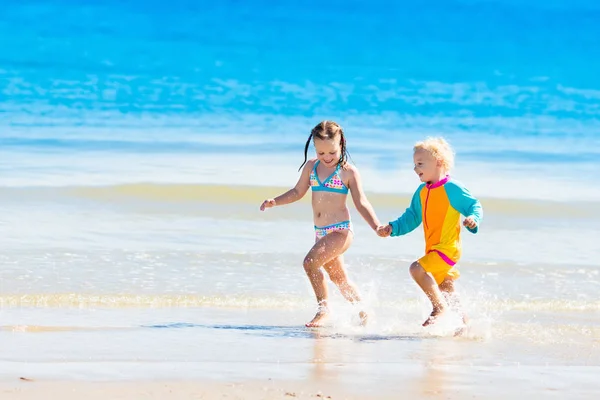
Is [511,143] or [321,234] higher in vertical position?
[511,143]

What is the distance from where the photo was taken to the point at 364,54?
38.8 metres

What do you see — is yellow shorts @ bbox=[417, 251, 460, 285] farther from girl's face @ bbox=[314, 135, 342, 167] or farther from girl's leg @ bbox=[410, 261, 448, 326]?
girl's face @ bbox=[314, 135, 342, 167]

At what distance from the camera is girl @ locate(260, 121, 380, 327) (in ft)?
19.4

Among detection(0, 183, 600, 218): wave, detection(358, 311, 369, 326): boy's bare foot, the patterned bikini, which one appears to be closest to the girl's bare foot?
detection(358, 311, 369, 326): boy's bare foot

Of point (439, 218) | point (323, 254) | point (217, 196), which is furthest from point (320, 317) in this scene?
point (217, 196)

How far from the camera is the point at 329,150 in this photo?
234 inches

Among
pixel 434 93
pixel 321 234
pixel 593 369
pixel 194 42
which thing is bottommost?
pixel 593 369

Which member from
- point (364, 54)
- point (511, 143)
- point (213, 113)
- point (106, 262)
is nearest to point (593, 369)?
point (106, 262)

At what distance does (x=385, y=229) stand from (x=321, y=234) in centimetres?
41

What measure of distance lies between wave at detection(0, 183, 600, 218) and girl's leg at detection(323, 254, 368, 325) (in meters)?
5.62

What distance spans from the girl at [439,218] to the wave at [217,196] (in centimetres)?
579

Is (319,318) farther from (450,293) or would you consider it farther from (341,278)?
(450,293)

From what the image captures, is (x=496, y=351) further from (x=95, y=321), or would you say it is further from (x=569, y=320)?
(x=95, y=321)

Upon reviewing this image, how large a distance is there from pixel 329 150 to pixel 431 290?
0.90 meters
